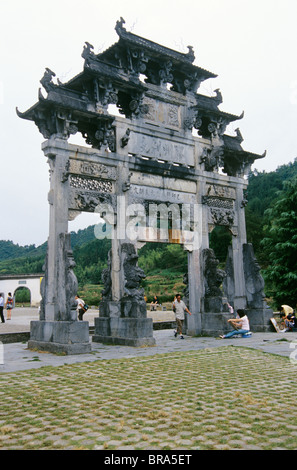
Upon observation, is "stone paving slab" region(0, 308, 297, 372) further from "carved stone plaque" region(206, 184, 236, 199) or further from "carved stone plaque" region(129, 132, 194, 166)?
"carved stone plaque" region(129, 132, 194, 166)

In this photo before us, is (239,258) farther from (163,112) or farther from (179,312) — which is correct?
(163,112)

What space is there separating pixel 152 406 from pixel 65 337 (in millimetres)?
5329

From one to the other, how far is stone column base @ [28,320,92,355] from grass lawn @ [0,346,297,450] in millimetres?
1510

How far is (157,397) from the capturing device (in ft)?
18.9

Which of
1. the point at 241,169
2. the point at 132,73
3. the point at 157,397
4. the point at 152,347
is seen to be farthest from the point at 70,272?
the point at 241,169

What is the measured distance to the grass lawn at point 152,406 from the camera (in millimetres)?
4008

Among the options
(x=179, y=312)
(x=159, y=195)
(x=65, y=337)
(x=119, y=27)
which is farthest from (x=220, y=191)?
(x=65, y=337)

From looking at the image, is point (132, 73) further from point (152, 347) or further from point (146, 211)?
point (152, 347)

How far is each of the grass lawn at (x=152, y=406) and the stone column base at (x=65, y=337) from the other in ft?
4.96

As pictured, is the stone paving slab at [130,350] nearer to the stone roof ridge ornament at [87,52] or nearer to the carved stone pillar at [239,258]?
the carved stone pillar at [239,258]

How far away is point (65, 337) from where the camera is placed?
10.2 m

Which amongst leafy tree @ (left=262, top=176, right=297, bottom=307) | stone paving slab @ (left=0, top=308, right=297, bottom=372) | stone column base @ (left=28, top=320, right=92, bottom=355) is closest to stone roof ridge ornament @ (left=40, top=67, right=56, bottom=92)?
stone column base @ (left=28, top=320, right=92, bottom=355)

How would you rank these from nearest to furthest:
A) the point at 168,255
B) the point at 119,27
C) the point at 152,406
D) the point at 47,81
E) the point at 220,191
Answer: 1. the point at 152,406
2. the point at 47,81
3. the point at 119,27
4. the point at 220,191
5. the point at 168,255

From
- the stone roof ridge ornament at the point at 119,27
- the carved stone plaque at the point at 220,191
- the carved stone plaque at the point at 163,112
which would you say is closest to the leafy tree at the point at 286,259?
the carved stone plaque at the point at 220,191
